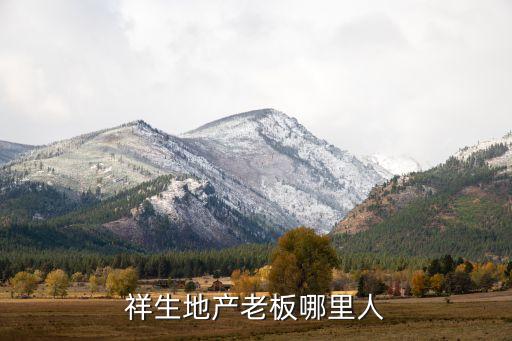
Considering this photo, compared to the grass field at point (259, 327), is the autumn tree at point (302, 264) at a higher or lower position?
higher

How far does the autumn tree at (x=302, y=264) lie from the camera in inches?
5817

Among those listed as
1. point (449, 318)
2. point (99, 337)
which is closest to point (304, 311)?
point (449, 318)

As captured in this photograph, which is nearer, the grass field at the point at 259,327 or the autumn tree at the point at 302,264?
the grass field at the point at 259,327

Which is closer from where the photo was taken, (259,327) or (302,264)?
(259,327)

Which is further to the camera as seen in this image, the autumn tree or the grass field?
the autumn tree

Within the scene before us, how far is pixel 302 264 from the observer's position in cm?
14988

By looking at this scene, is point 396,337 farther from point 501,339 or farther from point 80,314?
point 80,314

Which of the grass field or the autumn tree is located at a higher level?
the autumn tree

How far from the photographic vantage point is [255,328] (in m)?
111

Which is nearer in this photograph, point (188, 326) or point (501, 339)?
point (501, 339)

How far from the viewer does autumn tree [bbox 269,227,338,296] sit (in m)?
148

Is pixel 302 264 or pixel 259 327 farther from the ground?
pixel 302 264

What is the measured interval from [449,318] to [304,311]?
1217 inches

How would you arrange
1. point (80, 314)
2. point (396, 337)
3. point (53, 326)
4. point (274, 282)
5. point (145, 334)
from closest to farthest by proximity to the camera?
1. point (396, 337)
2. point (145, 334)
3. point (53, 326)
4. point (80, 314)
5. point (274, 282)
